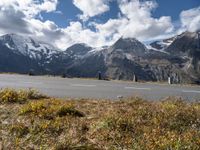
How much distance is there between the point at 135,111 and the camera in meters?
8.77

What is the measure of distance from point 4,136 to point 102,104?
4063 millimetres

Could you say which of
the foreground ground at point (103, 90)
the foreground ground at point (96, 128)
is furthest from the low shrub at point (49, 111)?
the foreground ground at point (103, 90)

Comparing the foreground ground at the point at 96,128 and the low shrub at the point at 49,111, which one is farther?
the low shrub at the point at 49,111

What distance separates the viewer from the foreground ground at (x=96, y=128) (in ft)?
21.1

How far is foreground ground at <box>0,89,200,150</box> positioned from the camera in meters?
6.42

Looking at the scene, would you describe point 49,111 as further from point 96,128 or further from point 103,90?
point 103,90

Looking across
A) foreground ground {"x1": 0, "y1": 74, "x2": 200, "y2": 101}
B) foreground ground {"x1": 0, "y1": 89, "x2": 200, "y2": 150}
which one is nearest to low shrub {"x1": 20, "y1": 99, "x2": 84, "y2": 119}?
foreground ground {"x1": 0, "y1": 89, "x2": 200, "y2": 150}

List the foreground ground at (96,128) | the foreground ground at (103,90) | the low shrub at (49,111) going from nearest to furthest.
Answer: the foreground ground at (96,128) → the low shrub at (49,111) → the foreground ground at (103,90)

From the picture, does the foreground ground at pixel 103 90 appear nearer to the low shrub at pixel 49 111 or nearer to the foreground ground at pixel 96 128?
the low shrub at pixel 49 111

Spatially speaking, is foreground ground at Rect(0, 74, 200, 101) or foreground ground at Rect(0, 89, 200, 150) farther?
foreground ground at Rect(0, 74, 200, 101)

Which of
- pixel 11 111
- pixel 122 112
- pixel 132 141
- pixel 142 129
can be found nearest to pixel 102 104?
pixel 122 112

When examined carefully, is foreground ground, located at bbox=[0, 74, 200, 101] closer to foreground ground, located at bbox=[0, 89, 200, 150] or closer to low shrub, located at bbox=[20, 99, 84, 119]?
low shrub, located at bbox=[20, 99, 84, 119]

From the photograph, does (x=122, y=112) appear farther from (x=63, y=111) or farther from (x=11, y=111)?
(x=11, y=111)

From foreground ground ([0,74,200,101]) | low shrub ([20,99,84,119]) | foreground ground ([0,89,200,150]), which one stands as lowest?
foreground ground ([0,89,200,150])
